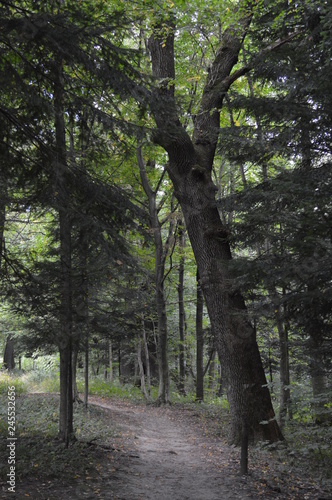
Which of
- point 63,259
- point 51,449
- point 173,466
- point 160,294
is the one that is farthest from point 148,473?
point 160,294

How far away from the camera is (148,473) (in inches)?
263

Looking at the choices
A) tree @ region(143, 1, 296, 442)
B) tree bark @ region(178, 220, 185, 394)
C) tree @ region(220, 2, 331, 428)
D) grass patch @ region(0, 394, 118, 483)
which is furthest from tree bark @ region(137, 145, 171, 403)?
tree @ region(220, 2, 331, 428)

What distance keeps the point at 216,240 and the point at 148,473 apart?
4.97m

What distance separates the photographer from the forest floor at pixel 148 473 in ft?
17.5

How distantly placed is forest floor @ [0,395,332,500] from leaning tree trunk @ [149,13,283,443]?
944 millimetres

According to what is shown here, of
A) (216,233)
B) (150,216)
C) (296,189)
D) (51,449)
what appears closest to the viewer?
(296,189)

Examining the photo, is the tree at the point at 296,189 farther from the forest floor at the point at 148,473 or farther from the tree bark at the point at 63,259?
the tree bark at the point at 63,259

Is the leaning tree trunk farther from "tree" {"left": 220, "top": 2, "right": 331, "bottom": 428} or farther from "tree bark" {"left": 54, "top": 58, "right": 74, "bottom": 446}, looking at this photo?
"tree bark" {"left": 54, "top": 58, "right": 74, "bottom": 446}

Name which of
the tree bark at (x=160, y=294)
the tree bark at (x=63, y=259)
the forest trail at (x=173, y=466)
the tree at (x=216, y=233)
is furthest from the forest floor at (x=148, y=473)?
the tree bark at (x=160, y=294)

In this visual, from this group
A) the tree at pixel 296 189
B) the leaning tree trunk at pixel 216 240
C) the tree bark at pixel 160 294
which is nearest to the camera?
the tree at pixel 296 189

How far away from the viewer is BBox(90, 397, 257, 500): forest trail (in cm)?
573

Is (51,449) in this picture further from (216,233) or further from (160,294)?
(160,294)

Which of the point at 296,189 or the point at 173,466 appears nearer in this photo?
the point at 296,189

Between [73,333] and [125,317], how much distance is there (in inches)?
113
